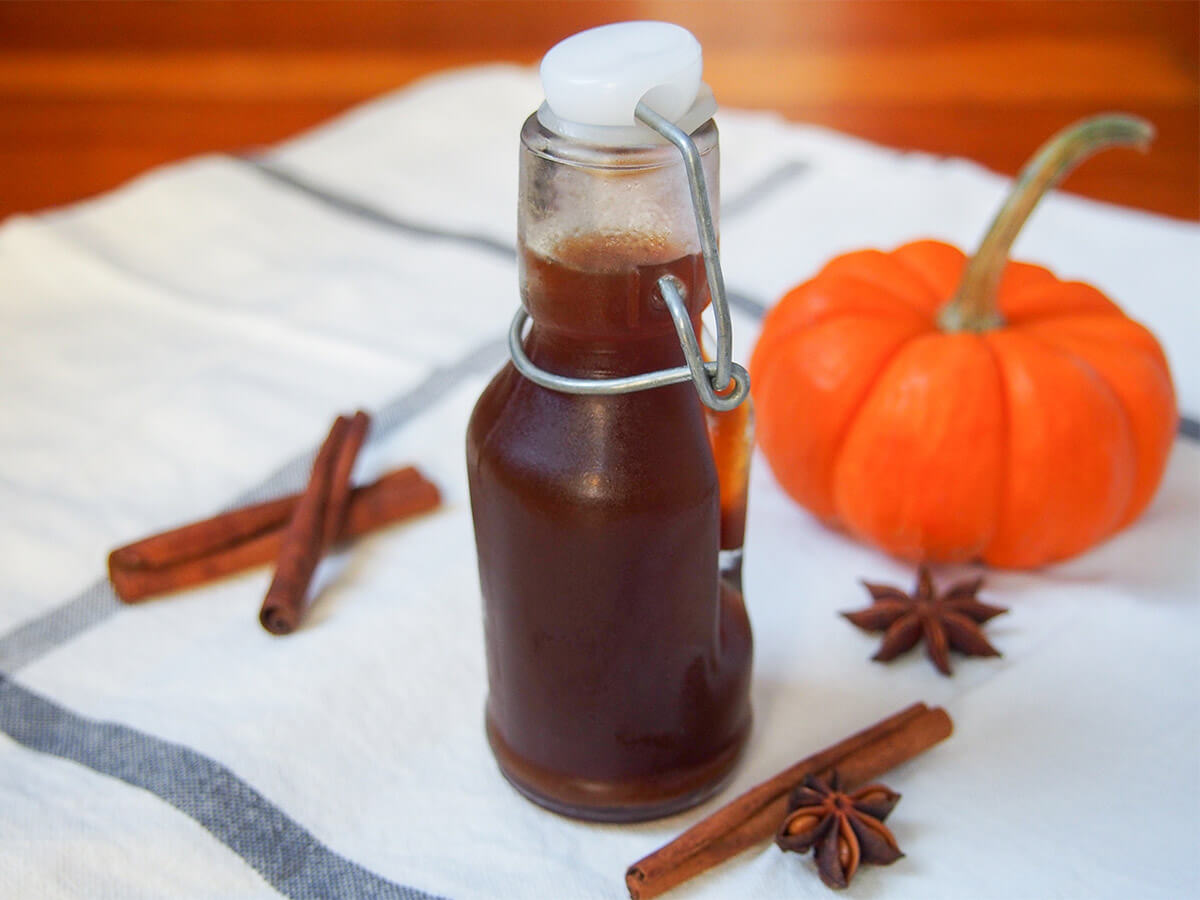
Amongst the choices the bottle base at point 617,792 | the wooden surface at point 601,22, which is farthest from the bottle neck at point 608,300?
the wooden surface at point 601,22

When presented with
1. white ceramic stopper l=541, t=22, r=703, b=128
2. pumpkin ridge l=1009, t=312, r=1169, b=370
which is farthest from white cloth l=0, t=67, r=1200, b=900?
white ceramic stopper l=541, t=22, r=703, b=128

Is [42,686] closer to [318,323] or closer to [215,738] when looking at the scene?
[215,738]

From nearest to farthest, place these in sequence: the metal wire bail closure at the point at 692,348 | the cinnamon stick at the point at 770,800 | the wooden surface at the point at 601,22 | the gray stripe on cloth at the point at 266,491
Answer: the metal wire bail closure at the point at 692,348
the cinnamon stick at the point at 770,800
the gray stripe on cloth at the point at 266,491
the wooden surface at the point at 601,22

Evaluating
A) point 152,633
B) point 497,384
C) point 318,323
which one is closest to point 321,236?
point 318,323

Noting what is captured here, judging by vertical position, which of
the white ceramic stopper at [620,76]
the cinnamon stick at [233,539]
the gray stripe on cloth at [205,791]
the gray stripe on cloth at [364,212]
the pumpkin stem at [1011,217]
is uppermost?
the white ceramic stopper at [620,76]

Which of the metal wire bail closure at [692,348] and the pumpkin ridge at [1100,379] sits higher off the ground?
the metal wire bail closure at [692,348]

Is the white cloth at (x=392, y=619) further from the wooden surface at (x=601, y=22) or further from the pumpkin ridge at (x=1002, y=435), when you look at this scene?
the wooden surface at (x=601, y=22)
